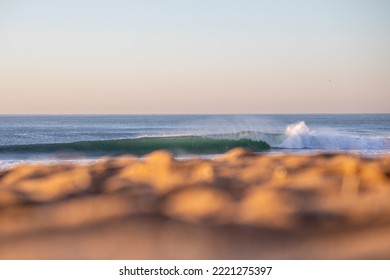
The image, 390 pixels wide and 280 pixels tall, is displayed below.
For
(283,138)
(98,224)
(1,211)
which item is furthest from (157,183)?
(283,138)

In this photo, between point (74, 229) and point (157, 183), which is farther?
point (157, 183)

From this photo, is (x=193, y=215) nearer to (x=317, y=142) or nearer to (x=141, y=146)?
(x=141, y=146)

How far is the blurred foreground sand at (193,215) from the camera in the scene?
75cm

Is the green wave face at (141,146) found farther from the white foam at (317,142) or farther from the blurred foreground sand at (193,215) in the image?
the blurred foreground sand at (193,215)

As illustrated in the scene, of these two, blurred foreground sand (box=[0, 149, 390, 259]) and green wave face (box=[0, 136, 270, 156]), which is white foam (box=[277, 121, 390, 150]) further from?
blurred foreground sand (box=[0, 149, 390, 259])

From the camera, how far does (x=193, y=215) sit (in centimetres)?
78

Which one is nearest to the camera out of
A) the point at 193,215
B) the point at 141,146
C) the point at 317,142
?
the point at 193,215

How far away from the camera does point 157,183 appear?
88 cm

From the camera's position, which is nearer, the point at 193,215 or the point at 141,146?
the point at 193,215

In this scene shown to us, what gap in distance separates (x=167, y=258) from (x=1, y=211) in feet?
0.95

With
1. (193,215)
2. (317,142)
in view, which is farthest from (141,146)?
Result: (193,215)

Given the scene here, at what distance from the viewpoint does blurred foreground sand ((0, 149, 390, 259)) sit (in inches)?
29.7

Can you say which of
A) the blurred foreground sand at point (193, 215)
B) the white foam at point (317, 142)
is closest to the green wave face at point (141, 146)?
the white foam at point (317, 142)
